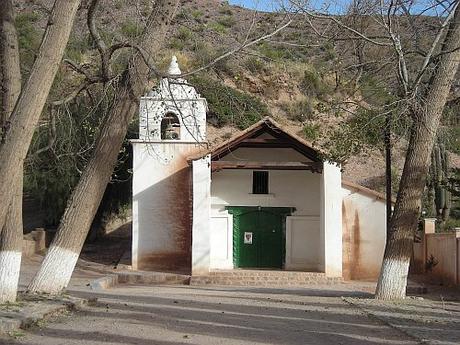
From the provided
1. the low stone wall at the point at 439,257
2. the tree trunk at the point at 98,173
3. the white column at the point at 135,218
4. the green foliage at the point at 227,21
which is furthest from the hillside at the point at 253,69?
the white column at the point at 135,218

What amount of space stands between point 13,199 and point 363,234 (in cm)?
1822

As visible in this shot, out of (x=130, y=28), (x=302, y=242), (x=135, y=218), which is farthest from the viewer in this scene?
(x=302, y=242)

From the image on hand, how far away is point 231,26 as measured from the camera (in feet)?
189

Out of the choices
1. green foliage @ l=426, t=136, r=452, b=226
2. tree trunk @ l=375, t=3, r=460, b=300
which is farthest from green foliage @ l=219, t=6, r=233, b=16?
tree trunk @ l=375, t=3, r=460, b=300

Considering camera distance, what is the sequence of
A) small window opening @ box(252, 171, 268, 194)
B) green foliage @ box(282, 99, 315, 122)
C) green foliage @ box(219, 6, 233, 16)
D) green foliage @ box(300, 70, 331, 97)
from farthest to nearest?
green foliage @ box(219, 6, 233, 16) → green foliage @ box(300, 70, 331, 97) → green foliage @ box(282, 99, 315, 122) → small window opening @ box(252, 171, 268, 194)

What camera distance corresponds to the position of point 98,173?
11836mm

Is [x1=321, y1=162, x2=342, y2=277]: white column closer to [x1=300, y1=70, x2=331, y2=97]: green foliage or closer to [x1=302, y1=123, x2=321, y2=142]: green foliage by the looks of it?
[x1=302, y1=123, x2=321, y2=142]: green foliage

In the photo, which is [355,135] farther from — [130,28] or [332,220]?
[332,220]

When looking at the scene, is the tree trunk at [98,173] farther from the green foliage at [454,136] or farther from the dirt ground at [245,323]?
the green foliage at [454,136]

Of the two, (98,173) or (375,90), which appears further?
(375,90)

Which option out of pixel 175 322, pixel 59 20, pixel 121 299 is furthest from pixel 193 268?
pixel 59 20

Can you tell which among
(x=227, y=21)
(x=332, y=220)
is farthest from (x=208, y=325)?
(x=227, y=21)

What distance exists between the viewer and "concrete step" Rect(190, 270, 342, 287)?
23.7 metres

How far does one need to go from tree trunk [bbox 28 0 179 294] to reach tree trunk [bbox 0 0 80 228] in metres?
2.82
